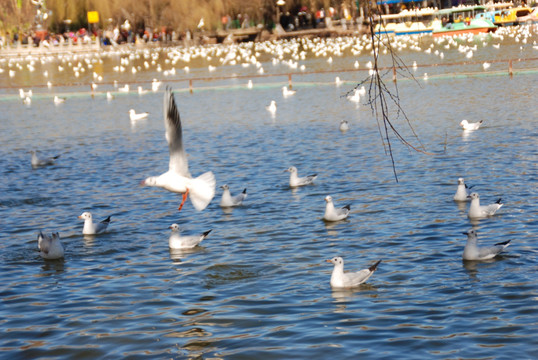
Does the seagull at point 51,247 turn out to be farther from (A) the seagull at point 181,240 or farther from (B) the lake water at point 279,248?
(A) the seagull at point 181,240

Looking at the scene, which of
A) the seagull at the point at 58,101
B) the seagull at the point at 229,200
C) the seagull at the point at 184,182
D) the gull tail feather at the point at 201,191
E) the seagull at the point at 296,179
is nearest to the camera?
the seagull at the point at 184,182

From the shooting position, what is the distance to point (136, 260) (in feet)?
41.7

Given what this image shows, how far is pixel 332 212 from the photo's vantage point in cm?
1433

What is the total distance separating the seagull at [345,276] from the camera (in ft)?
35.0

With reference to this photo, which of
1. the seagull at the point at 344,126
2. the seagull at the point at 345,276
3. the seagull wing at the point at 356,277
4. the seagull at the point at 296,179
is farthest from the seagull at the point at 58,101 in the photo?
the seagull wing at the point at 356,277

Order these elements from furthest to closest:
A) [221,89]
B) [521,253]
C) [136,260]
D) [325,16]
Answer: [325,16] < [221,89] < [136,260] < [521,253]

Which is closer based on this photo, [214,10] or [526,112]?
[526,112]

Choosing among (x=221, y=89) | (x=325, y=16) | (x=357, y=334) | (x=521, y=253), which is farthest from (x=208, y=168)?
(x=325, y=16)

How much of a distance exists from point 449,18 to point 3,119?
248 ft

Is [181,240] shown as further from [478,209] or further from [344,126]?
[344,126]

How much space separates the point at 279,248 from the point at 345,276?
239cm

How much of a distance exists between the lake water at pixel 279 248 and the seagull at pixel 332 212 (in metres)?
0.21

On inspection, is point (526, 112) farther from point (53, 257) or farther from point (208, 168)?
point (53, 257)

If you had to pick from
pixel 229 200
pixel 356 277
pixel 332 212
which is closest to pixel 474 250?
pixel 356 277
